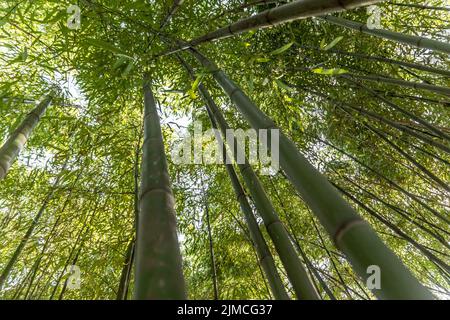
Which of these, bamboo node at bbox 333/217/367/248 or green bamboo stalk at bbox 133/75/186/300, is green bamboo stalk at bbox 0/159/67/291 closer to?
green bamboo stalk at bbox 133/75/186/300

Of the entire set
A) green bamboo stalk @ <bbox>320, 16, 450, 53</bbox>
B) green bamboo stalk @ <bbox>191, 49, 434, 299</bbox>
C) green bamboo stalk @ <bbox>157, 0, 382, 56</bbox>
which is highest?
green bamboo stalk @ <bbox>320, 16, 450, 53</bbox>

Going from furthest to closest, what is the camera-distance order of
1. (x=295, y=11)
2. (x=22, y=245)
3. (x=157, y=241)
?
(x=22, y=245), (x=295, y=11), (x=157, y=241)

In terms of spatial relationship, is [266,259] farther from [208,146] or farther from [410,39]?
[208,146]

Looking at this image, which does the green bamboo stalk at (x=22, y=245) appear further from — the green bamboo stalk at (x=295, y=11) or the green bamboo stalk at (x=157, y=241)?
the green bamboo stalk at (x=295, y=11)

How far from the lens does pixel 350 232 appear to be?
0.78 m

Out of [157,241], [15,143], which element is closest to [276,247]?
[157,241]

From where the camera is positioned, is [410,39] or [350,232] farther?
[410,39]

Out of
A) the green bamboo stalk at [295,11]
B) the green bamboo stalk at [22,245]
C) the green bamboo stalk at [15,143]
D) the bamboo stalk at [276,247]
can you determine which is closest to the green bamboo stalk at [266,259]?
the bamboo stalk at [276,247]

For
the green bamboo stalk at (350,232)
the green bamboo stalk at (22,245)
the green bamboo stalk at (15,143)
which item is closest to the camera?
the green bamboo stalk at (350,232)

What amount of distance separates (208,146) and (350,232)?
2627 millimetres

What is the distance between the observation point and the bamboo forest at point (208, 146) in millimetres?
1001

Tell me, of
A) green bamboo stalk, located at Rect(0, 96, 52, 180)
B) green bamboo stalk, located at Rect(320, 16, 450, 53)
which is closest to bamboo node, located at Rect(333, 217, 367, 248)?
green bamboo stalk, located at Rect(0, 96, 52, 180)

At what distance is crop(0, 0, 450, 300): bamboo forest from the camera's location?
1.00 m

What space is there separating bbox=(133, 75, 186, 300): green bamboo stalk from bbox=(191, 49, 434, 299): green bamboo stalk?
0.39 metres
